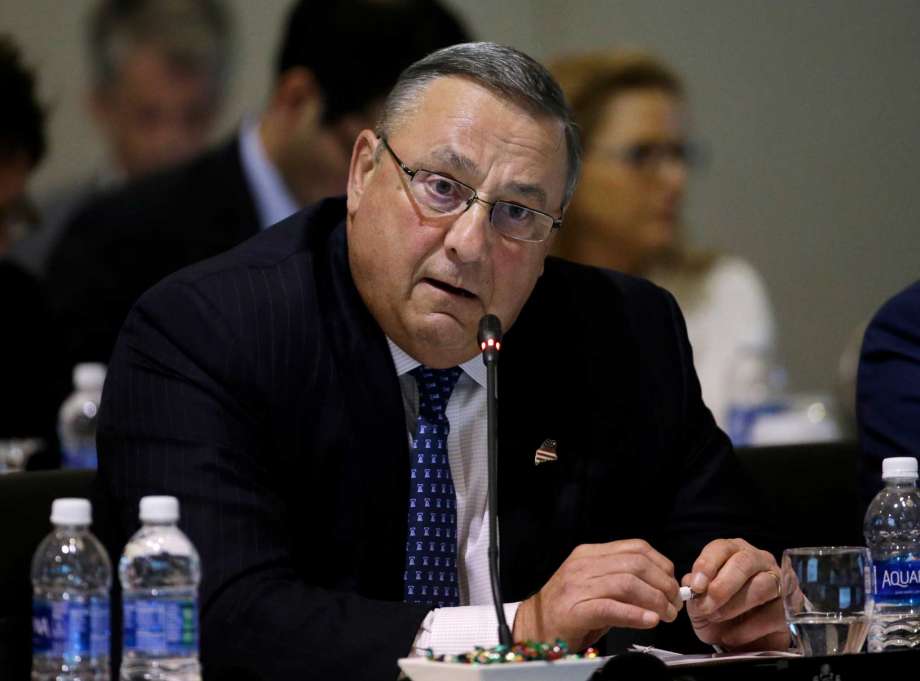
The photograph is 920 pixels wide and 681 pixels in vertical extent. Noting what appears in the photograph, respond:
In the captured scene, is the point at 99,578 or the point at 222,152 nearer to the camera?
the point at 99,578

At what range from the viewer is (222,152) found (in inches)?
232

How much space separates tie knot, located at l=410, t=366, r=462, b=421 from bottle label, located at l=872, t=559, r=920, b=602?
0.76 metres

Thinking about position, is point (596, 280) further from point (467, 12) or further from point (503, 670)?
point (467, 12)

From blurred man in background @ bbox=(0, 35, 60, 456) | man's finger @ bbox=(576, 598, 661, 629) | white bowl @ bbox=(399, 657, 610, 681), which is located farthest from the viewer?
blurred man in background @ bbox=(0, 35, 60, 456)

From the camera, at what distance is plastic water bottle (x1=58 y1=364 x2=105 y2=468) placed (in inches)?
203

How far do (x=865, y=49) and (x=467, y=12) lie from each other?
1.73m

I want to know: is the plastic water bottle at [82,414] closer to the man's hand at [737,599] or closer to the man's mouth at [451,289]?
the man's mouth at [451,289]

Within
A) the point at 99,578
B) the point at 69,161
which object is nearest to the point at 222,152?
the point at 69,161

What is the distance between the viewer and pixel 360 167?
2.68 metres

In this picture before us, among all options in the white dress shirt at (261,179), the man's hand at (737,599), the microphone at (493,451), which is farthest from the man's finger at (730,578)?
the white dress shirt at (261,179)

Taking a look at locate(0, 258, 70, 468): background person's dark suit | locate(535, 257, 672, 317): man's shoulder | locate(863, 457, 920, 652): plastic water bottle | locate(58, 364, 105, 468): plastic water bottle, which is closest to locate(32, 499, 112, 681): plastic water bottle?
locate(863, 457, 920, 652): plastic water bottle

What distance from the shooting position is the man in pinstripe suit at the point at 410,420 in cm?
214

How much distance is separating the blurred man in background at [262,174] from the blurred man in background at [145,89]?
2.5 inches

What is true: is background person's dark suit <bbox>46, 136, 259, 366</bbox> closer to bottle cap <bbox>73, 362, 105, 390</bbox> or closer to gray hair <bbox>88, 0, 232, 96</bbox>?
gray hair <bbox>88, 0, 232, 96</bbox>
